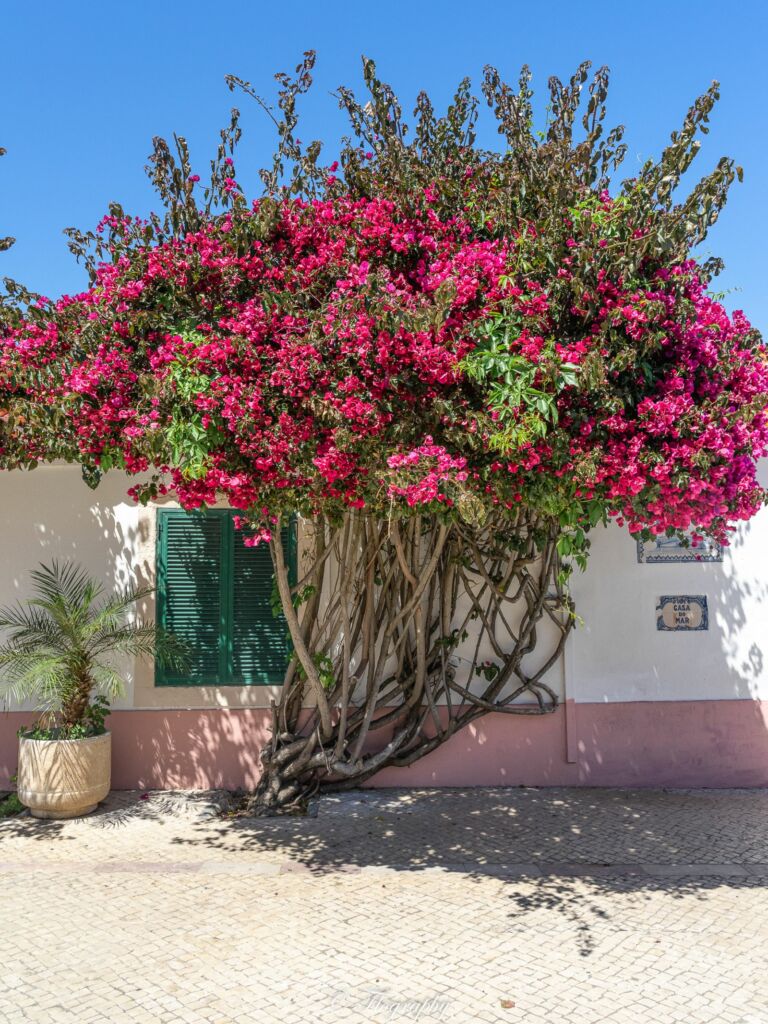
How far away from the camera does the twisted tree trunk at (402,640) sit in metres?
6.77

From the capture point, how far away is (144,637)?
22.6 feet

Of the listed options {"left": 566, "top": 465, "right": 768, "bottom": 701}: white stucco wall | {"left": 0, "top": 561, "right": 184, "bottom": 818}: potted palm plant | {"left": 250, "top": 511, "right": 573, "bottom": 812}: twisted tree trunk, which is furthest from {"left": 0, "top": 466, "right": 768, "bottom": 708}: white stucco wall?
{"left": 250, "top": 511, "right": 573, "bottom": 812}: twisted tree trunk

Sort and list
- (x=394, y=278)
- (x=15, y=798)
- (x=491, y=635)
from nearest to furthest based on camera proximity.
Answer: (x=394, y=278) → (x=15, y=798) → (x=491, y=635)

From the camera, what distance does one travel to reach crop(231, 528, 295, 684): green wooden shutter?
7.21 metres

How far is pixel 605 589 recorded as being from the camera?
748 cm

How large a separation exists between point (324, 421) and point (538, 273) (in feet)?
4.89

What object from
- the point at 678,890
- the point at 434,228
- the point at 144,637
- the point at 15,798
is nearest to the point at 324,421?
the point at 434,228

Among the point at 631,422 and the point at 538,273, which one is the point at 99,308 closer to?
the point at 538,273

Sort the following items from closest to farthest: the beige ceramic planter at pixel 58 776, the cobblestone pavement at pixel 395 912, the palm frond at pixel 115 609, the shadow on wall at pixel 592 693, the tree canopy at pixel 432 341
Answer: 1. the cobblestone pavement at pixel 395 912
2. the tree canopy at pixel 432 341
3. the beige ceramic planter at pixel 58 776
4. the palm frond at pixel 115 609
5. the shadow on wall at pixel 592 693

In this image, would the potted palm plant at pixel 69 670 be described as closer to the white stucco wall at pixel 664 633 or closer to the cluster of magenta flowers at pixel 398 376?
the cluster of magenta flowers at pixel 398 376

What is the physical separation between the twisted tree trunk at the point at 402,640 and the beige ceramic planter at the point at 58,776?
4.20ft

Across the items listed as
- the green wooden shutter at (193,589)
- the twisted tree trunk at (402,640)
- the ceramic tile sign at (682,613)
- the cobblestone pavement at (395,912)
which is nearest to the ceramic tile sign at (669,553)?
the ceramic tile sign at (682,613)

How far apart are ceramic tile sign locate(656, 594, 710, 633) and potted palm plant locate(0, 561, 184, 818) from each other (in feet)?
13.6

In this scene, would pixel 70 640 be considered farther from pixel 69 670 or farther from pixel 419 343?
pixel 419 343
